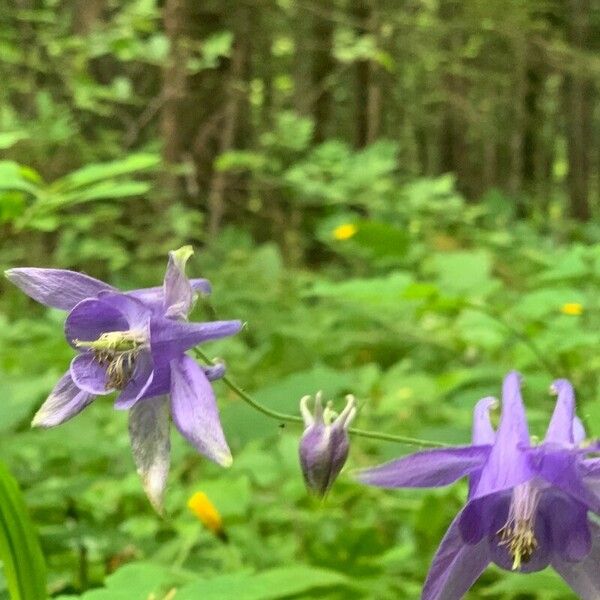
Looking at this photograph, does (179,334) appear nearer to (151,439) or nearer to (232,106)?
(151,439)

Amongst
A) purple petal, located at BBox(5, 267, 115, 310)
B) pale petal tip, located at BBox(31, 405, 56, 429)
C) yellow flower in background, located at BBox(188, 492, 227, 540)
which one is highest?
purple petal, located at BBox(5, 267, 115, 310)

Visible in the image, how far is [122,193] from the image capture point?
1113 mm

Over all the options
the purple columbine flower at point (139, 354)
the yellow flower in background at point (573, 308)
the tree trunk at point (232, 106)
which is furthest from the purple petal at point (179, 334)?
the tree trunk at point (232, 106)

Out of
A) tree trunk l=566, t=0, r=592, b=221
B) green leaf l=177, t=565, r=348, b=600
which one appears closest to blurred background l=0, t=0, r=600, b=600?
green leaf l=177, t=565, r=348, b=600

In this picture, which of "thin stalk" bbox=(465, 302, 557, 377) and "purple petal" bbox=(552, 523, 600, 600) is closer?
"purple petal" bbox=(552, 523, 600, 600)

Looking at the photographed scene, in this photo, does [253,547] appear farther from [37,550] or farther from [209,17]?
[209,17]

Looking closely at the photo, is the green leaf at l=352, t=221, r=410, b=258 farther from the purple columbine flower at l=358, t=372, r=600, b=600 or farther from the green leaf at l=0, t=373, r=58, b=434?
the purple columbine flower at l=358, t=372, r=600, b=600

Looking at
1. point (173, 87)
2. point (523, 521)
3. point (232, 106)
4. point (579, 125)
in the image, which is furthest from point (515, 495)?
point (579, 125)

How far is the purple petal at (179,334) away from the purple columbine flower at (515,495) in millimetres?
153

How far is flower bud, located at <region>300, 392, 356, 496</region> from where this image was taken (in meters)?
0.61

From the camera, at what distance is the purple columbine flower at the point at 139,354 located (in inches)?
23.9

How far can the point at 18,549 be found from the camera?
0.67 meters

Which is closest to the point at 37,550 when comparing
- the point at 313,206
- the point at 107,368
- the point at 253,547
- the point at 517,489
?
the point at 107,368

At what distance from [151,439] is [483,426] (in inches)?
9.3
